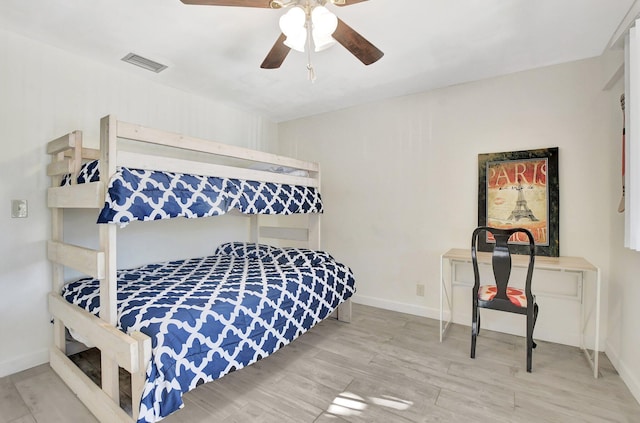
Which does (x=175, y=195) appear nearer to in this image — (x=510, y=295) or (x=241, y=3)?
(x=241, y=3)

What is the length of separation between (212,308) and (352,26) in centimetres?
198

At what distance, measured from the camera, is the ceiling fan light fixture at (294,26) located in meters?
1.54

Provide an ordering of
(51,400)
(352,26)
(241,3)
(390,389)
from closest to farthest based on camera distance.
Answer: (241,3) < (51,400) < (390,389) < (352,26)

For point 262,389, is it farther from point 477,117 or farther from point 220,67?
point 477,117

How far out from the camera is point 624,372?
1986 mm

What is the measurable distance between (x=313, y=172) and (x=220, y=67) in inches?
48.8

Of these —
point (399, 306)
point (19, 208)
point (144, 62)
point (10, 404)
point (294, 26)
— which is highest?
point (144, 62)

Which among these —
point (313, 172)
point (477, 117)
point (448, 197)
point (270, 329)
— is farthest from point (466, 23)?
point (270, 329)

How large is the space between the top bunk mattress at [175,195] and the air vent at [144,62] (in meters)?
1.04

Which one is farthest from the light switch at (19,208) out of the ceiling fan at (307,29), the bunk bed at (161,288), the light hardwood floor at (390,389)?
the ceiling fan at (307,29)

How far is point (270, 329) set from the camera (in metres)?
1.97

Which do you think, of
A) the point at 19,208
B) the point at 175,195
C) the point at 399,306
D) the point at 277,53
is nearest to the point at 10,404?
the point at 19,208

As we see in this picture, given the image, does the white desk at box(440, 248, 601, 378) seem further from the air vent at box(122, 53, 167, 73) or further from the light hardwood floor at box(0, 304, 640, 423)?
the air vent at box(122, 53, 167, 73)

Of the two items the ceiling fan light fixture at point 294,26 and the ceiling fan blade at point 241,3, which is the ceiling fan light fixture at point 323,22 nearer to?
the ceiling fan light fixture at point 294,26
